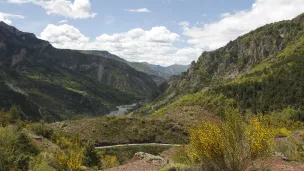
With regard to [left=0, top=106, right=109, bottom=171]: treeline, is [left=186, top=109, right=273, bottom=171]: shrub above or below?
above

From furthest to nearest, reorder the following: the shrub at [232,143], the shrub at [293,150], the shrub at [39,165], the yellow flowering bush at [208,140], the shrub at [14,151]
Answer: the shrub at [14,151], the shrub at [39,165], the shrub at [293,150], the shrub at [232,143], the yellow flowering bush at [208,140]

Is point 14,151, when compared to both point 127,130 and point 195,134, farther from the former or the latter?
point 127,130

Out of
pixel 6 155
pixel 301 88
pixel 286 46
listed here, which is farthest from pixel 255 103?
pixel 6 155

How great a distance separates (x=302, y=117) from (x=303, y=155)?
2785 inches

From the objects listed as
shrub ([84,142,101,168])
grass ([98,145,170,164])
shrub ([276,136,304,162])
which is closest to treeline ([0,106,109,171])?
shrub ([84,142,101,168])

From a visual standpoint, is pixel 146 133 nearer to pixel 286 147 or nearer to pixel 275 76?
pixel 286 147

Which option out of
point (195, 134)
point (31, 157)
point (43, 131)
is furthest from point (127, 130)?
point (195, 134)

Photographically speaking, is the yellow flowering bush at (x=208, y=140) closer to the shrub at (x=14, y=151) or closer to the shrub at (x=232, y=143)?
the shrub at (x=232, y=143)

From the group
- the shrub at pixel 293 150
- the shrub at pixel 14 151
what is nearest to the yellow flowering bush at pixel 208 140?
the shrub at pixel 293 150

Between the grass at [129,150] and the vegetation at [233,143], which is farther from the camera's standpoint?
the grass at [129,150]

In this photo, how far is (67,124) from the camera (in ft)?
237

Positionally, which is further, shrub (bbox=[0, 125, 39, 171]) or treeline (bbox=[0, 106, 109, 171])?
shrub (bbox=[0, 125, 39, 171])

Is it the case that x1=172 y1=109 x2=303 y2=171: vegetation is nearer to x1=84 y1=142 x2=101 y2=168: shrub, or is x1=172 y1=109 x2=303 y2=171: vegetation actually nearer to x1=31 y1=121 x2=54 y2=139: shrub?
x1=84 y1=142 x2=101 y2=168: shrub

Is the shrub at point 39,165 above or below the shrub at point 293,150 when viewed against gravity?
below
